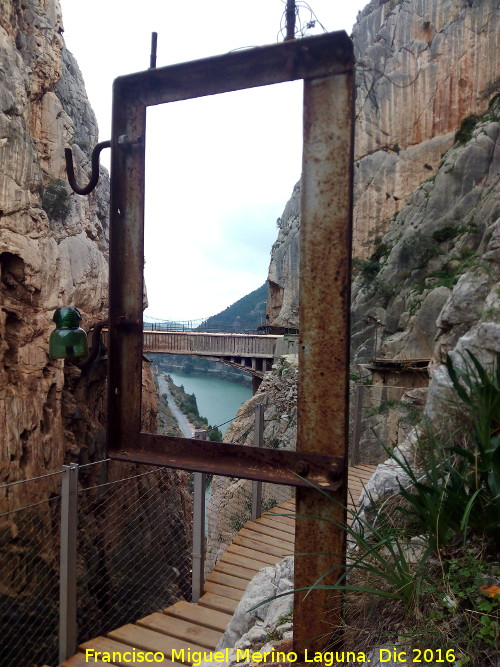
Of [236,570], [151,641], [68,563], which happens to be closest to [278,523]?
[236,570]

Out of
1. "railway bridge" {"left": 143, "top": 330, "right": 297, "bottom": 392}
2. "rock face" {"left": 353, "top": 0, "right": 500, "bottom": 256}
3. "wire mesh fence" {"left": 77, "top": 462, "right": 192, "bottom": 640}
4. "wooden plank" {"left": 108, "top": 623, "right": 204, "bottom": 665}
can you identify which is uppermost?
"rock face" {"left": 353, "top": 0, "right": 500, "bottom": 256}

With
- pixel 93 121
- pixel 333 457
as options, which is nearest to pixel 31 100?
pixel 93 121

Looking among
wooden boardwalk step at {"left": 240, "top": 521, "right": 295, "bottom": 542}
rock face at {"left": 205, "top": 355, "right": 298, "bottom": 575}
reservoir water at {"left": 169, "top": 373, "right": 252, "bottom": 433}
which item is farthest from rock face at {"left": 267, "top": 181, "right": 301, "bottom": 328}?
wooden boardwalk step at {"left": 240, "top": 521, "right": 295, "bottom": 542}

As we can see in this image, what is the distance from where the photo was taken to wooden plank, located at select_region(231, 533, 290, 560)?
14.7 feet

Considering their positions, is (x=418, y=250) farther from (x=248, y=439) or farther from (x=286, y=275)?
(x=286, y=275)

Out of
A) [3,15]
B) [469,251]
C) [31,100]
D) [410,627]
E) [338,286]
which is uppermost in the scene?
[3,15]

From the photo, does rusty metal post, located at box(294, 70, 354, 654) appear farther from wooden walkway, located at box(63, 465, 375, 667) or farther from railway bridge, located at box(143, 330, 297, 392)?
railway bridge, located at box(143, 330, 297, 392)

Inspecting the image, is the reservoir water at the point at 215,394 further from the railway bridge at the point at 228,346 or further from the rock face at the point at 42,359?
the rock face at the point at 42,359

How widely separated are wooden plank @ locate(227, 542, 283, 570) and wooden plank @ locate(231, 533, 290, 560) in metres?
0.01

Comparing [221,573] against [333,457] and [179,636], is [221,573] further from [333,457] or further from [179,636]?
[333,457]

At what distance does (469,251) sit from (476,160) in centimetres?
428

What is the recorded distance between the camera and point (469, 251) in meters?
15.3

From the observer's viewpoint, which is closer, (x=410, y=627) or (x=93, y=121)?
(x=410, y=627)

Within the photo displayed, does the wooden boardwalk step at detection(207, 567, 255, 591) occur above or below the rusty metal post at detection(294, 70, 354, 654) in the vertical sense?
below
